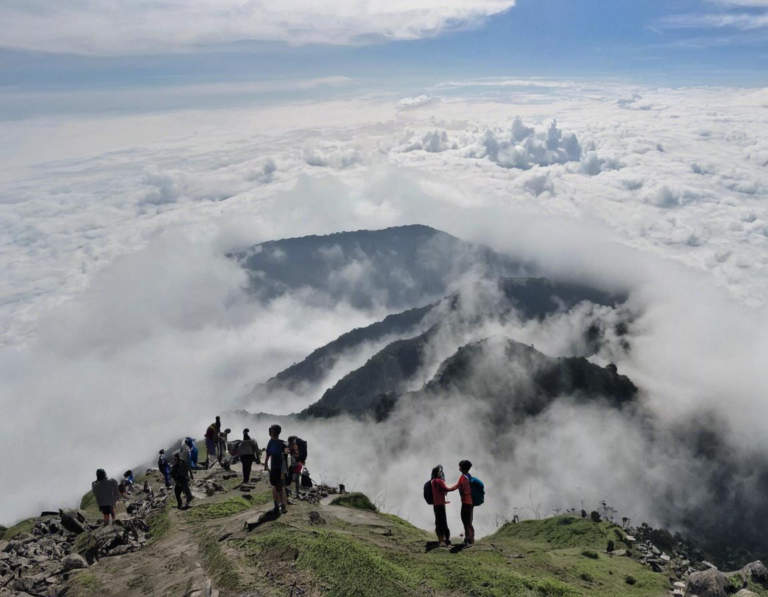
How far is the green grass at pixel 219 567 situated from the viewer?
1969 centimetres

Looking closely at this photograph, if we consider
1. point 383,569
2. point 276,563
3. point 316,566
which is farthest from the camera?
point 276,563

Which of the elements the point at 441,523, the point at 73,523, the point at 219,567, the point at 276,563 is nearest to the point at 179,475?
the point at 73,523

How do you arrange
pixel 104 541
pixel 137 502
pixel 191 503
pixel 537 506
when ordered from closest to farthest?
pixel 104 541 → pixel 191 503 → pixel 137 502 → pixel 537 506

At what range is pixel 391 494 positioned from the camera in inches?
7525

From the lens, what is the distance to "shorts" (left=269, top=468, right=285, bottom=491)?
26156mm

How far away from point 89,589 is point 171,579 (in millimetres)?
3958

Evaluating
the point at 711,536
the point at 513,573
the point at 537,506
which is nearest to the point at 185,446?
the point at 513,573

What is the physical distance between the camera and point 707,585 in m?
23.1

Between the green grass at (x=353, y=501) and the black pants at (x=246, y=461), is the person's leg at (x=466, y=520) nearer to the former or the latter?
the green grass at (x=353, y=501)

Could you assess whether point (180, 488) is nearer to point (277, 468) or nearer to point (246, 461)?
point (246, 461)

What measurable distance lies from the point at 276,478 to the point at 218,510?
7.40 meters

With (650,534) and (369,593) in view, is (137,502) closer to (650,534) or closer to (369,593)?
(369,593)

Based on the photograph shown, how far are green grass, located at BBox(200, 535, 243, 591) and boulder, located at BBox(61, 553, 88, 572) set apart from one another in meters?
6.51

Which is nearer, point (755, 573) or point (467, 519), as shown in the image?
point (467, 519)
